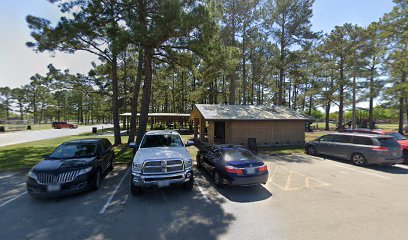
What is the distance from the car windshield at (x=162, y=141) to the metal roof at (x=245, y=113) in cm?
663

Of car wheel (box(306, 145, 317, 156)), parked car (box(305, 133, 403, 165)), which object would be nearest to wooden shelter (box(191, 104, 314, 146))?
car wheel (box(306, 145, 317, 156))

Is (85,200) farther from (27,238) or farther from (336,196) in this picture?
(336,196)

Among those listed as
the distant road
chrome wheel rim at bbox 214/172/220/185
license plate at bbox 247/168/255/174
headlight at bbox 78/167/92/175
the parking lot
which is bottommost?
the parking lot

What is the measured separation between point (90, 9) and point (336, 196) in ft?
48.8

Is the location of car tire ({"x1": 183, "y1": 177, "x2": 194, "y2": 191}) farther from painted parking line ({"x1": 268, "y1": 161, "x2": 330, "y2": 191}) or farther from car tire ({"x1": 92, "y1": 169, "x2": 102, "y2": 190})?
painted parking line ({"x1": 268, "y1": 161, "x2": 330, "y2": 191})

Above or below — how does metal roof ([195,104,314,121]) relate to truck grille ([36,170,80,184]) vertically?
above

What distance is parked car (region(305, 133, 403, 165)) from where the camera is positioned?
344 inches

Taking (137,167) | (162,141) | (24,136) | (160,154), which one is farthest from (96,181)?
(24,136)

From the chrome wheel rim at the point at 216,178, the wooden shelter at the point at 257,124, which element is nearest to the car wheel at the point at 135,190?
the chrome wheel rim at the point at 216,178

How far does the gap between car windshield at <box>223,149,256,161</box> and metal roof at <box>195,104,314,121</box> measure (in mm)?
7128

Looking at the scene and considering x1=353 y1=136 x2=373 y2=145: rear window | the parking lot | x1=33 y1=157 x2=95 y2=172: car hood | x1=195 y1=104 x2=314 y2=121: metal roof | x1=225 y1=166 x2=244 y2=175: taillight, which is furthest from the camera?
x1=195 y1=104 x2=314 y2=121: metal roof

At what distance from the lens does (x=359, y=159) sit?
9.64 meters

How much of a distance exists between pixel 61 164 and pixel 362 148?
12919 mm

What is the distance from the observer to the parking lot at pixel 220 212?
155 inches
